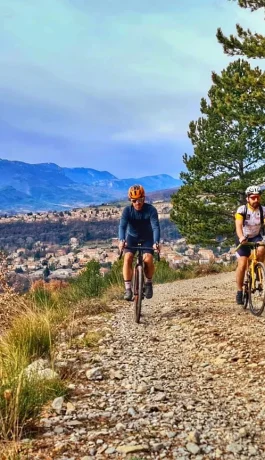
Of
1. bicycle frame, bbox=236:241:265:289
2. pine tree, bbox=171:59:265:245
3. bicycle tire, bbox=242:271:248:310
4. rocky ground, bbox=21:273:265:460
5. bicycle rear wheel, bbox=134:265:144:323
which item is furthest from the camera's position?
pine tree, bbox=171:59:265:245

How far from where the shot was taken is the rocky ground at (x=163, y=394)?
10.8 ft

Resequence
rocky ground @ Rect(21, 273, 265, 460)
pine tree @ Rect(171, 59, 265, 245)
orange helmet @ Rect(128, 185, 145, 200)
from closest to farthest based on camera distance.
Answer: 1. rocky ground @ Rect(21, 273, 265, 460)
2. orange helmet @ Rect(128, 185, 145, 200)
3. pine tree @ Rect(171, 59, 265, 245)

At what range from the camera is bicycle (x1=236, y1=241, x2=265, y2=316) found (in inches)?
315

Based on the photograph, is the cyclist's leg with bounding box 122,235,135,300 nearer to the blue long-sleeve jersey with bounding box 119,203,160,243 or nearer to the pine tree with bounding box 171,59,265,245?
the blue long-sleeve jersey with bounding box 119,203,160,243

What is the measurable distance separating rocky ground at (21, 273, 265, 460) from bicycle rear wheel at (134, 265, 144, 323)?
25 centimetres

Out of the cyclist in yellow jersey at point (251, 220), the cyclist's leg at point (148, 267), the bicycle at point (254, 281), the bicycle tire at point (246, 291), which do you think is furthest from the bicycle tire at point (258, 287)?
the cyclist's leg at point (148, 267)

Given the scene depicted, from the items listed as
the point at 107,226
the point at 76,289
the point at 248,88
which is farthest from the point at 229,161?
the point at 107,226

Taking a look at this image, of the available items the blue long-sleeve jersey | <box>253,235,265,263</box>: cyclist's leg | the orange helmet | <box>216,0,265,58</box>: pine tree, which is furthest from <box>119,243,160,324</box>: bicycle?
<box>216,0,265,58</box>: pine tree

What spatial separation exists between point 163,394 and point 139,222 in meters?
4.14

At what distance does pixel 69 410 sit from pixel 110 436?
614mm

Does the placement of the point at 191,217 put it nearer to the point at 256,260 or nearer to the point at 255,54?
the point at 255,54

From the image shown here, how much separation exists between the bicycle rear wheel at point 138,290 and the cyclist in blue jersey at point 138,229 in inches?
5.7

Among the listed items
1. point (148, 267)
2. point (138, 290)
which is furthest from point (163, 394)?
point (148, 267)

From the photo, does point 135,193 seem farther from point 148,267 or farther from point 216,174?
point 216,174
